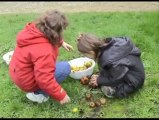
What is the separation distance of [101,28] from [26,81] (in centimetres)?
200

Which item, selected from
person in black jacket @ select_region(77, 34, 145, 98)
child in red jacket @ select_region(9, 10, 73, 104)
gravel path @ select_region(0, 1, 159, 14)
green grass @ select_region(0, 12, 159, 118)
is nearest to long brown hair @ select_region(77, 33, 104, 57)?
person in black jacket @ select_region(77, 34, 145, 98)

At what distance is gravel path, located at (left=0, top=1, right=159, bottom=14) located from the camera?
590cm

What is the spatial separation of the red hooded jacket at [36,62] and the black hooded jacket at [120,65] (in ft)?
1.46

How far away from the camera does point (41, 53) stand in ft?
10.2

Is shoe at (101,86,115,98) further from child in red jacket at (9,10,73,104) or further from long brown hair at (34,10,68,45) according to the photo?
long brown hair at (34,10,68,45)

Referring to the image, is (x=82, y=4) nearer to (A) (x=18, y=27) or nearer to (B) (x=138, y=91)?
(A) (x=18, y=27)

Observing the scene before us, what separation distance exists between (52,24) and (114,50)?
61 cm

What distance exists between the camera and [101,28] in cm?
506

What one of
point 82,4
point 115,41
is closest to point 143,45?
point 115,41

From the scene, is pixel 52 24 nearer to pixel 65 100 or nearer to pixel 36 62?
pixel 36 62

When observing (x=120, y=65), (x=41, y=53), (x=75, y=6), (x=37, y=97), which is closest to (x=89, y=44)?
(x=120, y=65)

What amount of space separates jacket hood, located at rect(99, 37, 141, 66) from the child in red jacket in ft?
1.39

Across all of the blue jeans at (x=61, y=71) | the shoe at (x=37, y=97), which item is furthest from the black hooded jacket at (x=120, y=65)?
the shoe at (x=37, y=97)

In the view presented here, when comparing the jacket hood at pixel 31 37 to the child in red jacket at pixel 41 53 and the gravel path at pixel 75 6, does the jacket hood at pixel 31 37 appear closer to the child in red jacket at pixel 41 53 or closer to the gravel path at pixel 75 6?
the child in red jacket at pixel 41 53
